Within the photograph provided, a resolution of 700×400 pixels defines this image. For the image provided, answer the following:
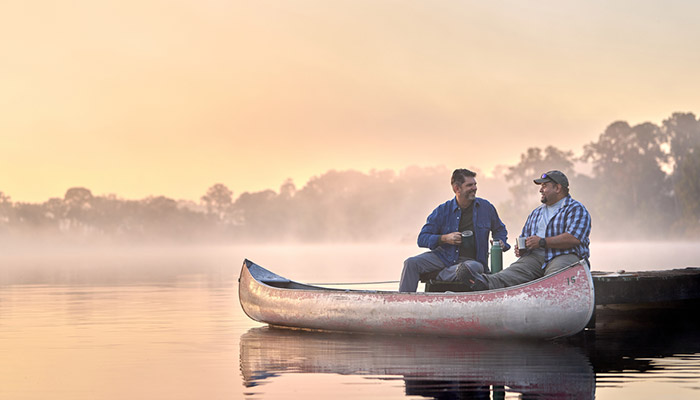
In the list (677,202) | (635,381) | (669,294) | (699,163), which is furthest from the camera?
(677,202)

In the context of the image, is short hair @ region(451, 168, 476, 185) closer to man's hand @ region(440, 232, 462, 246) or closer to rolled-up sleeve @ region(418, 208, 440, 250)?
rolled-up sleeve @ region(418, 208, 440, 250)

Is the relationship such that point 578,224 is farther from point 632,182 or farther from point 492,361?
point 632,182

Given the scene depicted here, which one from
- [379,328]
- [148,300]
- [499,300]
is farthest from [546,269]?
[148,300]

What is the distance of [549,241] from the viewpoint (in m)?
12.3

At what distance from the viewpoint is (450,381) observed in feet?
30.6

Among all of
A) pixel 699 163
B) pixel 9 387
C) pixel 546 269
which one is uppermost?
pixel 699 163

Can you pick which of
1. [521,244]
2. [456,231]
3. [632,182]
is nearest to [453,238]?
[456,231]

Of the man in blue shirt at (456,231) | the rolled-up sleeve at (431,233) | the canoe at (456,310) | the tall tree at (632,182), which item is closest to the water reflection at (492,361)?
the canoe at (456,310)

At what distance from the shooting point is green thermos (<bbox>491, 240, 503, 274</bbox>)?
13.1m

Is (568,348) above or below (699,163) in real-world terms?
below

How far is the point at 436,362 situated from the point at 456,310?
1.97 meters

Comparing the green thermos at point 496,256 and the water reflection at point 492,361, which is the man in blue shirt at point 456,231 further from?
the water reflection at point 492,361

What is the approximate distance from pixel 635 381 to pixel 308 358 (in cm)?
365

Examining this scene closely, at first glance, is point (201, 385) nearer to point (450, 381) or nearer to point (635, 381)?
point (450, 381)
